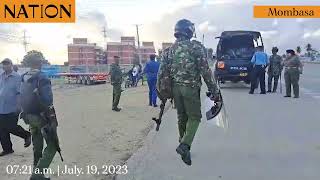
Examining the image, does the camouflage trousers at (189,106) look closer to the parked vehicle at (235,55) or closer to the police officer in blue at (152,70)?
the police officer in blue at (152,70)

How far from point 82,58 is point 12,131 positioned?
176ft

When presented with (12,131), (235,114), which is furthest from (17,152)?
(235,114)

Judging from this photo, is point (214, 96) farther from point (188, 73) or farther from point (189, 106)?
point (188, 73)

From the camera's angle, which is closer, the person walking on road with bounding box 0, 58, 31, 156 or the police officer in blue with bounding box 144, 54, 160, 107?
the person walking on road with bounding box 0, 58, 31, 156

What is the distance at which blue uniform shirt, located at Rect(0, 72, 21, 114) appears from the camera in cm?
833

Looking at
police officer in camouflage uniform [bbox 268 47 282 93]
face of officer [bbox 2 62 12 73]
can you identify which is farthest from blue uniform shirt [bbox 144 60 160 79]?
Result: face of officer [bbox 2 62 12 73]

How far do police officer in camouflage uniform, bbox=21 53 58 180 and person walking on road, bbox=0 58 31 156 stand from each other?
2.31 m

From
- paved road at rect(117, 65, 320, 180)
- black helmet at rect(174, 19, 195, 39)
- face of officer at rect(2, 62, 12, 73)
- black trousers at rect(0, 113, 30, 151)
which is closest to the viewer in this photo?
black helmet at rect(174, 19, 195, 39)

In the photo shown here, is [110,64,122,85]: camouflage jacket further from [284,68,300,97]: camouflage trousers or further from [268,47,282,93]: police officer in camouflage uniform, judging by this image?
[268,47,282,93]: police officer in camouflage uniform

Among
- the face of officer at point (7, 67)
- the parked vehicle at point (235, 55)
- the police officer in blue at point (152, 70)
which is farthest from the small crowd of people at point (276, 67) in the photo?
the face of officer at point (7, 67)

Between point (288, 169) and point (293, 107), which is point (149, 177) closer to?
point (288, 169)

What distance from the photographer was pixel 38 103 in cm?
599

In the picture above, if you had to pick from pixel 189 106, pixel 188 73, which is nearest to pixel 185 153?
pixel 189 106

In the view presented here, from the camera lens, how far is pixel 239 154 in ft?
24.9
